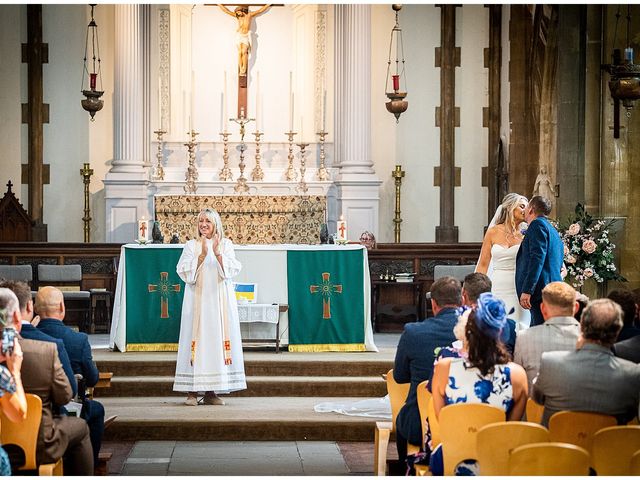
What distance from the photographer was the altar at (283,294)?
1062 cm

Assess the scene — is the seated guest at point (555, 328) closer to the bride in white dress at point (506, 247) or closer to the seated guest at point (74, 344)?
the seated guest at point (74, 344)

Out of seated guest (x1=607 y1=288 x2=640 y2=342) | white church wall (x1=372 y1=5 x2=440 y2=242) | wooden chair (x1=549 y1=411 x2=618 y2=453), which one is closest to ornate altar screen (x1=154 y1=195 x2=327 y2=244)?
white church wall (x1=372 y1=5 x2=440 y2=242)

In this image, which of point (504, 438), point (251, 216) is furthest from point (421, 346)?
point (251, 216)

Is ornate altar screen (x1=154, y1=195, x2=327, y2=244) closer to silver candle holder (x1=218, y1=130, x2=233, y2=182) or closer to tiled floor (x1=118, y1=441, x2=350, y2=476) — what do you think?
silver candle holder (x1=218, y1=130, x2=233, y2=182)

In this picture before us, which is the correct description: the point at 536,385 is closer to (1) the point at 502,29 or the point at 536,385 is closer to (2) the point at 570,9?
(2) the point at 570,9

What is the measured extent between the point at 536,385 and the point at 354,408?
3.87m

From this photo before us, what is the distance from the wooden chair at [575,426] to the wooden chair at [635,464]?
0.46m

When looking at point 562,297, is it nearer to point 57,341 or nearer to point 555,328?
point 555,328

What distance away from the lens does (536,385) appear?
17.5 ft

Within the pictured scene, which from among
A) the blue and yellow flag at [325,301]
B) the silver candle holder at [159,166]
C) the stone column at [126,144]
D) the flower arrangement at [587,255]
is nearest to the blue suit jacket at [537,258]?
the blue and yellow flag at [325,301]

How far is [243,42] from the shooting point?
1591cm

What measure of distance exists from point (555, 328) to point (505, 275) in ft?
9.77

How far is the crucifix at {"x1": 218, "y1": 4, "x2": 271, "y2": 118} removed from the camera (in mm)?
15758

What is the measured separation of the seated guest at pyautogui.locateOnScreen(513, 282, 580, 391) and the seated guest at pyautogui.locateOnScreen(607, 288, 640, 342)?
2.70 ft
